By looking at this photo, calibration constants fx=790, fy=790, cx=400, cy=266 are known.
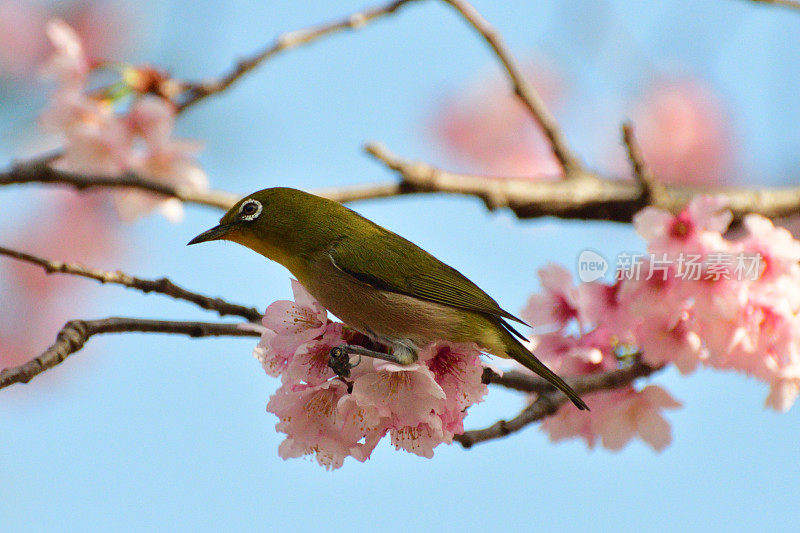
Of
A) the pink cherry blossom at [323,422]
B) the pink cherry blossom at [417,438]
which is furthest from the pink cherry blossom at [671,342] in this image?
the pink cherry blossom at [323,422]

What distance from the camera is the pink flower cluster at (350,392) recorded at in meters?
2.41

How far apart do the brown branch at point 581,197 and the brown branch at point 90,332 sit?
66.8 inches

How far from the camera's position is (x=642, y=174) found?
397cm

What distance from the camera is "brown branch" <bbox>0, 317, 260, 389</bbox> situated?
2115 mm

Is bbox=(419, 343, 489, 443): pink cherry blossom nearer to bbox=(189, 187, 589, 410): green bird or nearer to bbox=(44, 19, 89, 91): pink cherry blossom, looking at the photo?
bbox=(189, 187, 589, 410): green bird

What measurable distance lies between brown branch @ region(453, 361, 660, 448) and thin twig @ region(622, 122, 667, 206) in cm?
94

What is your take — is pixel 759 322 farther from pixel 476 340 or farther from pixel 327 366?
pixel 327 366

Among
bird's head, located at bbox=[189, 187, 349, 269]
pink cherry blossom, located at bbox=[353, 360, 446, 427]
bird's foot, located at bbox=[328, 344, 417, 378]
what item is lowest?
pink cherry blossom, located at bbox=[353, 360, 446, 427]

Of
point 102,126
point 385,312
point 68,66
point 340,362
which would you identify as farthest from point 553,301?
point 68,66

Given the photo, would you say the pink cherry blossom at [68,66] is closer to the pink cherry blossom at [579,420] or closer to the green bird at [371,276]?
the green bird at [371,276]

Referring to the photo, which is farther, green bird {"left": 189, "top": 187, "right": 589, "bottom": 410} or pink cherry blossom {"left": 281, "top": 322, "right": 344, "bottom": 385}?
green bird {"left": 189, "top": 187, "right": 589, "bottom": 410}

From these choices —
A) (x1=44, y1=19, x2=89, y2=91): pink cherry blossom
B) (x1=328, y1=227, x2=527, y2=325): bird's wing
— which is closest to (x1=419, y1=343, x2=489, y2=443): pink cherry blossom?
(x1=328, y1=227, x2=527, y2=325): bird's wing

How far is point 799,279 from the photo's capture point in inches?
131

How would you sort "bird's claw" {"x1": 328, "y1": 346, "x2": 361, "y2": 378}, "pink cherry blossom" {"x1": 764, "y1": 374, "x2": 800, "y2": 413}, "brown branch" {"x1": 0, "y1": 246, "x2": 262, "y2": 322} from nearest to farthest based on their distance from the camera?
"bird's claw" {"x1": 328, "y1": 346, "x2": 361, "y2": 378} → "brown branch" {"x1": 0, "y1": 246, "x2": 262, "y2": 322} → "pink cherry blossom" {"x1": 764, "y1": 374, "x2": 800, "y2": 413}
